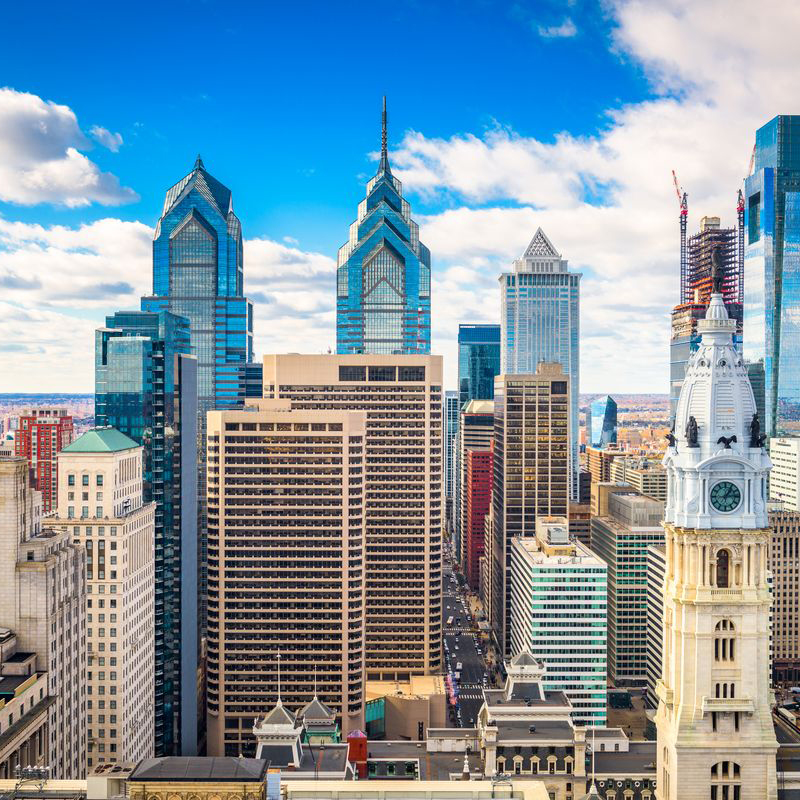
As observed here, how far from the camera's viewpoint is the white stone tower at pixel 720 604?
85875 mm

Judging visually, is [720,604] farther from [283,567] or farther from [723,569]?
[283,567]

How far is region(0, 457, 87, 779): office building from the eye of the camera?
90875 millimetres

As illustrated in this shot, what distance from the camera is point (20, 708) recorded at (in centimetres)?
8275

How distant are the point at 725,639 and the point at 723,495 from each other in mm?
13919

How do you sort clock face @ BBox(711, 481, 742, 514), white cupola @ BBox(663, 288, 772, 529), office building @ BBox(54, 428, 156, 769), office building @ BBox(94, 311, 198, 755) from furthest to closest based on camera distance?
office building @ BBox(94, 311, 198, 755) < office building @ BBox(54, 428, 156, 769) < clock face @ BBox(711, 481, 742, 514) < white cupola @ BBox(663, 288, 772, 529)

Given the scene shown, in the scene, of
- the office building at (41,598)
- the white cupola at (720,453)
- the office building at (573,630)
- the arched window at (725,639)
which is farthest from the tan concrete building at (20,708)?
the office building at (573,630)

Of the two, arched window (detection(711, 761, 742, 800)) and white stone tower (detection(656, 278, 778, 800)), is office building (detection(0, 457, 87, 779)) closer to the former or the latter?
white stone tower (detection(656, 278, 778, 800))

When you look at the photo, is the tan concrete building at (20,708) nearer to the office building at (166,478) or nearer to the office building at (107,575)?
the office building at (107,575)

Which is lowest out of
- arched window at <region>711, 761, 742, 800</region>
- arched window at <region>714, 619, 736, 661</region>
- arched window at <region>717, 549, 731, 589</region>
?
arched window at <region>711, 761, 742, 800</region>

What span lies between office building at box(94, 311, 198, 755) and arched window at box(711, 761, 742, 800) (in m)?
109

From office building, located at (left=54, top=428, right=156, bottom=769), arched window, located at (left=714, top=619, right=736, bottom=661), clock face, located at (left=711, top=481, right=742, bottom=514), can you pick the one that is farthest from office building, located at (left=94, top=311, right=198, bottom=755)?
arched window, located at (left=714, top=619, right=736, bottom=661)

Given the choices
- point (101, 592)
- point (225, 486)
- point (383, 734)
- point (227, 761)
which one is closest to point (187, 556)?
point (225, 486)

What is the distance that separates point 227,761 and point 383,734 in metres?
151

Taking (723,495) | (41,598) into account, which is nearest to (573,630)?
(723,495)
